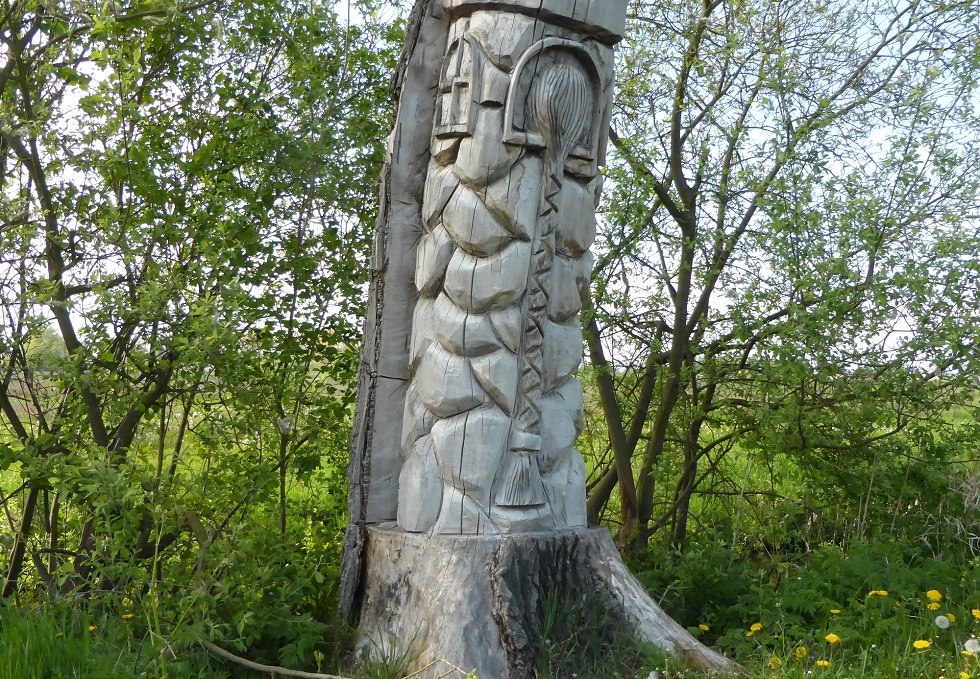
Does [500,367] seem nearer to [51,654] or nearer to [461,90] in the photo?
[461,90]

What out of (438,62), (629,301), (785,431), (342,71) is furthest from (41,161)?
(785,431)

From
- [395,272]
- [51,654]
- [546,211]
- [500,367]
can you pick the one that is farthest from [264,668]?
[546,211]

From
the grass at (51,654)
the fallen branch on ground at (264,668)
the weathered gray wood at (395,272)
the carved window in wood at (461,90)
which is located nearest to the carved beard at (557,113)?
the carved window in wood at (461,90)

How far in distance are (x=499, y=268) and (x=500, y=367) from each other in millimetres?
368

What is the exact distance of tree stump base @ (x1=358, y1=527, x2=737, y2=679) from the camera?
3211mm

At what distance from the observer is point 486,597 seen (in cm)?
326

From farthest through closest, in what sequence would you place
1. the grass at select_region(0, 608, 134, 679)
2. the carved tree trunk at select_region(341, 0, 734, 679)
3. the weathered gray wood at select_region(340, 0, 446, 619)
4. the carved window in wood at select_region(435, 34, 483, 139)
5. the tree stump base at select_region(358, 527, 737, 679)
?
the weathered gray wood at select_region(340, 0, 446, 619)
the carved window in wood at select_region(435, 34, 483, 139)
the carved tree trunk at select_region(341, 0, 734, 679)
the tree stump base at select_region(358, 527, 737, 679)
the grass at select_region(0, 608, 134, 679)

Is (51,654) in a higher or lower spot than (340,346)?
lower

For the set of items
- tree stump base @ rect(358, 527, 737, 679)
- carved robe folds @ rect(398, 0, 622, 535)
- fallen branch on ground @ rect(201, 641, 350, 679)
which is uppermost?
carved robe folds @ rect(398, 0, 622, 535)

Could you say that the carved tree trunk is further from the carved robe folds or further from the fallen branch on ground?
the fallen branch on ground

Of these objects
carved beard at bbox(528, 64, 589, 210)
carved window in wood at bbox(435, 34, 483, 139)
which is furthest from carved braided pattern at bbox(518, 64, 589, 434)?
carved window in wood at bbox(435, 34, 483, 139)

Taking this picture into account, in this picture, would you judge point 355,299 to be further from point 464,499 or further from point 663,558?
point 663,558

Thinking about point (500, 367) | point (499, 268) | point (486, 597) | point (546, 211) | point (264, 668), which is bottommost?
point (264, 668)

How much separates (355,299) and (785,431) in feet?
7.83
